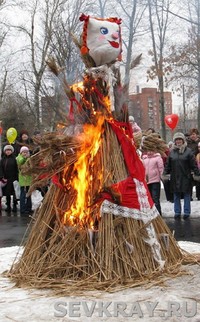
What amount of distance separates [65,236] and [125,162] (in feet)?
3.50

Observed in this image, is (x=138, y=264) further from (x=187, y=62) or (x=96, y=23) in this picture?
(x=187, y=62)

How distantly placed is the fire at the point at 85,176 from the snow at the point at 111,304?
0.87 metres

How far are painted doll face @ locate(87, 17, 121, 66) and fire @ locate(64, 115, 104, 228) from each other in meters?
0.74

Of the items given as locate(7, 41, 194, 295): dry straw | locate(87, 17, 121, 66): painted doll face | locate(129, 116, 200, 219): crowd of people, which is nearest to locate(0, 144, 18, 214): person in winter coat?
locate(129, 116, 200, 219): crowd of people

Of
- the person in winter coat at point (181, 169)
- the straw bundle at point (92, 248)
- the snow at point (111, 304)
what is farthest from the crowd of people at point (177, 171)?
the snow at point (111, 304)

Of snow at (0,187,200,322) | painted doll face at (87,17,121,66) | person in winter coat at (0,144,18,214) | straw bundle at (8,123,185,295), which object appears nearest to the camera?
snow at (0,187,200,322)

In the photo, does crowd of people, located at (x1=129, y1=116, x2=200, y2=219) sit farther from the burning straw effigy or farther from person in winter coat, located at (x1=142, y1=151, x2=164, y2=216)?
the burning straw effigy

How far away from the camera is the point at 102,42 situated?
19.6 ft

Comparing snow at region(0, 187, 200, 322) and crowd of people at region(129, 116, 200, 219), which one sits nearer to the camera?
snow at region(0, 187, 200, 322)

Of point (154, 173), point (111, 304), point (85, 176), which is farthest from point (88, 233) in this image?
point (154, 173)

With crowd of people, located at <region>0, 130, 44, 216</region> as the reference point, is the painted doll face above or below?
above

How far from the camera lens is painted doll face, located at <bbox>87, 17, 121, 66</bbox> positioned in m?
5.97

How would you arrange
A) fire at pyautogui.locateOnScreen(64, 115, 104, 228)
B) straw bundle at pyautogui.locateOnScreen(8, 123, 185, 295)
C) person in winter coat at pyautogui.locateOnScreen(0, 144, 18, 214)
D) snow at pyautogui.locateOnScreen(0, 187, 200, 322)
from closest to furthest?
snow at pyautogui.locateOnScreen(0, 187, 200, 322), straw bundle at pyautogui.locateOnScreen(8, 123, 185, 295), fire at pyautogui.locateOnScreen(64, 115, 104, 228), person in winter coat at pyautogui.locateOnScreen(0, 144, 18, 214)

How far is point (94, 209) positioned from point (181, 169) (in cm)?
598
